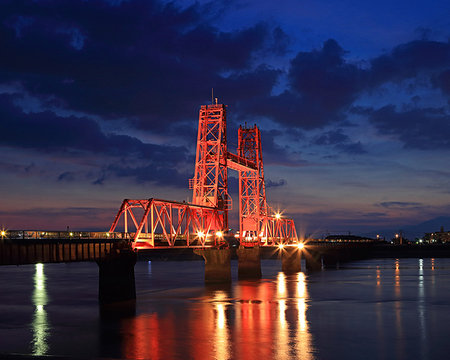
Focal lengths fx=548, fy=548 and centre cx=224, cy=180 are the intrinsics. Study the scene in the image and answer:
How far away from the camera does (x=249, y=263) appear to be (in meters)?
113

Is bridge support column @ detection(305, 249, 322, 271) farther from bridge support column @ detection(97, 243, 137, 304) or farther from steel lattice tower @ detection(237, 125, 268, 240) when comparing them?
bridge support column @ detection(97, 243, 137, 304)

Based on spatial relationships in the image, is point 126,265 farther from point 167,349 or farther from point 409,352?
point 409,352

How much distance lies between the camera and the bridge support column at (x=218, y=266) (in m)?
93.4

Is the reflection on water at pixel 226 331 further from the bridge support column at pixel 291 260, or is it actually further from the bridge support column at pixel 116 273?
the bridge support column at pixel 291 260

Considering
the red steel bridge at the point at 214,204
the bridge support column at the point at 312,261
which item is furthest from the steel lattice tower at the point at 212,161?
the bridge support column at the point at 312,261

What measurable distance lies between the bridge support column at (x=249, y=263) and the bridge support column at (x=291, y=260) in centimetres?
3071

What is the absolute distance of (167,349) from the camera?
39312 mm

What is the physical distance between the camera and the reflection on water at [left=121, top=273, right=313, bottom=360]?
38.1 m

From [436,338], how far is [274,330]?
1313cm

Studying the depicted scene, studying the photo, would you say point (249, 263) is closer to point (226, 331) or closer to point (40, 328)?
point (226, 331)

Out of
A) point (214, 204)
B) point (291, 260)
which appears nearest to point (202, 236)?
point (214, 204)

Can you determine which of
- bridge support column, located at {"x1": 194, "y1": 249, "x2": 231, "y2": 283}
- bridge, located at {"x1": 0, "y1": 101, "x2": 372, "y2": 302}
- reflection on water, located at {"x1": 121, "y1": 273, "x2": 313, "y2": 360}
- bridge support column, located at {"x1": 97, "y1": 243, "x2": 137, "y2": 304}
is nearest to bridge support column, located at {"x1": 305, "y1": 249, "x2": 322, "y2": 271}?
bridge, located at {"x1": 0, "y1": 101, "x2": 372, "y2": 302}

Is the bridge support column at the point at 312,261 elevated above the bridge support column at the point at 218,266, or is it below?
below

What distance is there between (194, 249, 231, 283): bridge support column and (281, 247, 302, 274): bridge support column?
169ft
